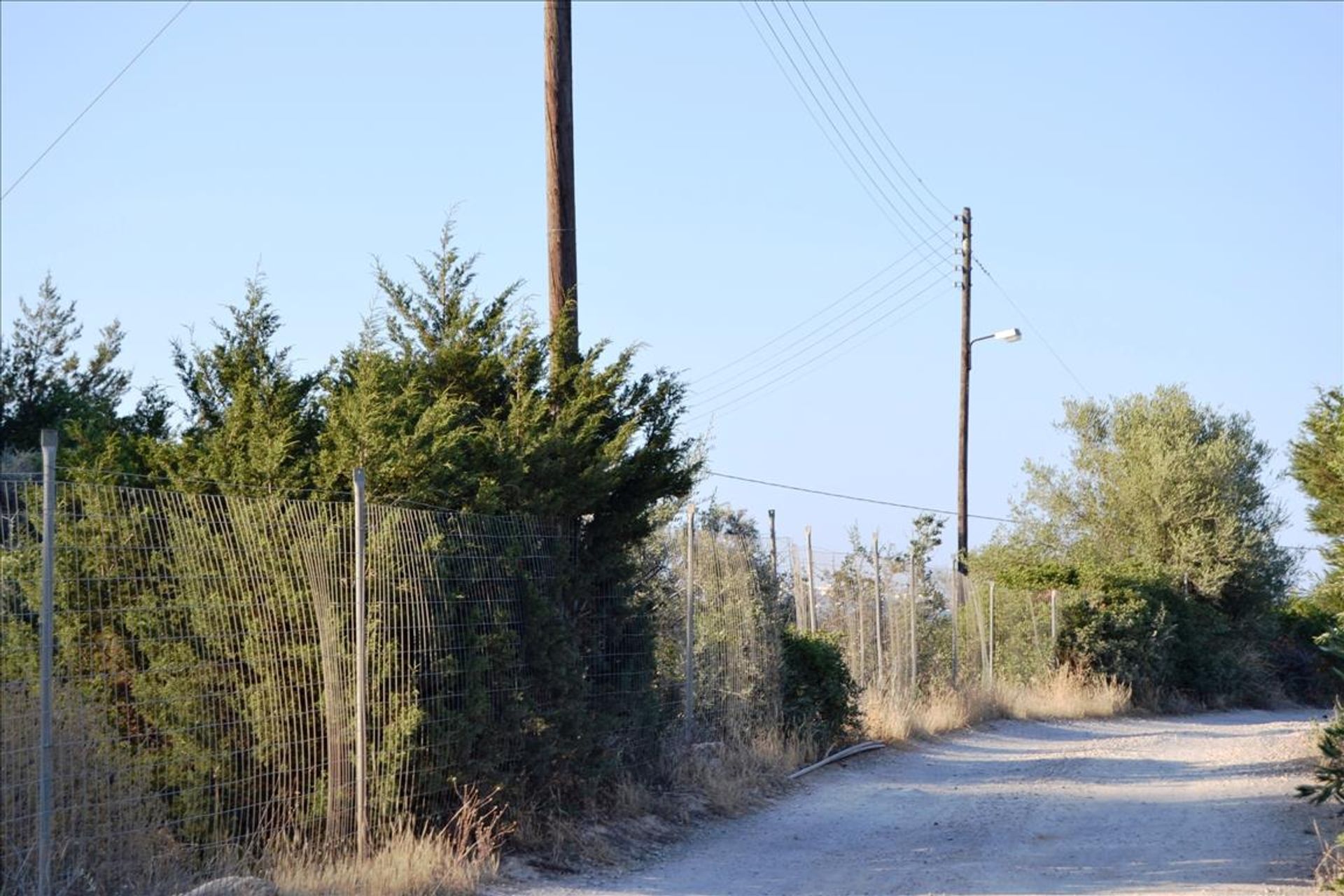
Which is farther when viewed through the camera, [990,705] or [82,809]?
[990,705]

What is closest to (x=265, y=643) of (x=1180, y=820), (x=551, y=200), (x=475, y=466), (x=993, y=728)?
(x=475, y=466)

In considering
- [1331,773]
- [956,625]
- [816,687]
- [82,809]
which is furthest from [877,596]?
[82,809]

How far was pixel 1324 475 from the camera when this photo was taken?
54.4ft

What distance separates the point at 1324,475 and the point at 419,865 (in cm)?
1279

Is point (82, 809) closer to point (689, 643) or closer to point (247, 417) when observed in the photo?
point (247, 417)

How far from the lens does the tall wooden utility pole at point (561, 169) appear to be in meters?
12.5

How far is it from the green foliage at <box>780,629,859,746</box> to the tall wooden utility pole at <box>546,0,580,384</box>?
5299mm

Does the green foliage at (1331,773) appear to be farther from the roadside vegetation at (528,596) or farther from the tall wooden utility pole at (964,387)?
the tall wooden utility pole at (964,387)

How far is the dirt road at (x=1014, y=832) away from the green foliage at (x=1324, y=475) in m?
2.60

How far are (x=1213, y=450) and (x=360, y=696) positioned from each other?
29028 millimetres

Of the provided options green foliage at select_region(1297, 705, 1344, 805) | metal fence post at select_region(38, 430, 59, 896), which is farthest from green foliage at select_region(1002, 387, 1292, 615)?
metal fence post at select_region(38, 430, 59, 896)

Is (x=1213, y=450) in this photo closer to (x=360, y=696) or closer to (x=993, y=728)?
(x=993, y=728)

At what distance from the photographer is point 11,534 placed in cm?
694

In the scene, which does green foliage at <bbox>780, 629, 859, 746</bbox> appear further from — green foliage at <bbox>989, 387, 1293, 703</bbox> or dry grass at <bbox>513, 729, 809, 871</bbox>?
A: green foliage at <bbox>989, 387, 1293, 703</bbox>
